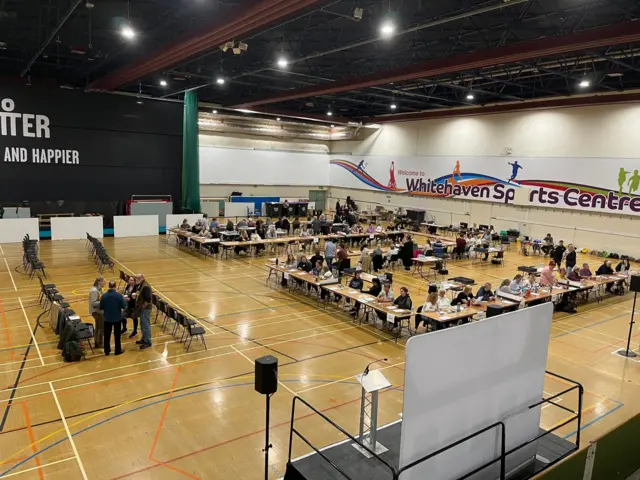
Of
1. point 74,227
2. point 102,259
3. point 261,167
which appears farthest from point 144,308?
point 261,167

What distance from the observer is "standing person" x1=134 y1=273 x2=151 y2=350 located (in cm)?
1060

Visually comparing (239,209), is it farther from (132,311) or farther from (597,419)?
(597,419)

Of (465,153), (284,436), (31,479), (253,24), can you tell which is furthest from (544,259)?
(31,479)

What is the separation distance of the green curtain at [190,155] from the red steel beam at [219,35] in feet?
23.7

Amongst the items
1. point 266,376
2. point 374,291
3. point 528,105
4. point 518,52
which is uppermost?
point 528,105

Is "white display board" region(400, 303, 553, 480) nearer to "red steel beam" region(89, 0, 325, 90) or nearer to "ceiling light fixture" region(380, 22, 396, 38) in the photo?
"red steel beam" region(89, 0, 325, 90)

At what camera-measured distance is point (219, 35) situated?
1376cm

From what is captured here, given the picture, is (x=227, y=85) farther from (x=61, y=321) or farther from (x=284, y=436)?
(x=284, y=436)

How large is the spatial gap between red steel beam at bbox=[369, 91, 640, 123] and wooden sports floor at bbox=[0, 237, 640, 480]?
1339 cm

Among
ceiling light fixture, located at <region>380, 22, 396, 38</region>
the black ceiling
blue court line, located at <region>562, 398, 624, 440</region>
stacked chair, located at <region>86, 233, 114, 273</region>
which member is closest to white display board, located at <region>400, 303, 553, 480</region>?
blue court line, located at <region>562, 398, 624, 440</region>

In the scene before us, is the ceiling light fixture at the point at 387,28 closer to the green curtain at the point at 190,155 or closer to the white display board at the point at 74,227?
the green curtain at the point at 190,155

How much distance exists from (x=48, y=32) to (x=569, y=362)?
67.3 feet

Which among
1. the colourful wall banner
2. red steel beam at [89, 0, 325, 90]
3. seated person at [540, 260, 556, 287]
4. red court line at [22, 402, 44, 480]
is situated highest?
red steel beam at [89, 0, 325, 90]

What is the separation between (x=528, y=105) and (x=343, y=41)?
15247 mm
